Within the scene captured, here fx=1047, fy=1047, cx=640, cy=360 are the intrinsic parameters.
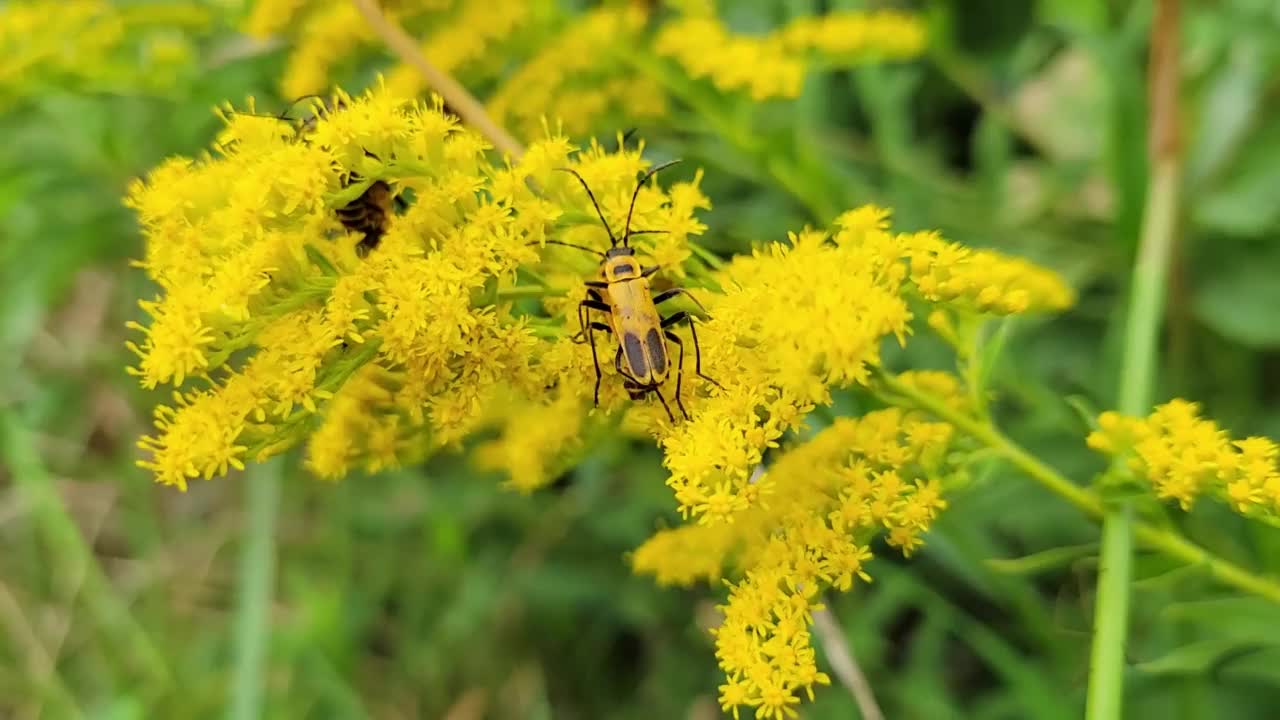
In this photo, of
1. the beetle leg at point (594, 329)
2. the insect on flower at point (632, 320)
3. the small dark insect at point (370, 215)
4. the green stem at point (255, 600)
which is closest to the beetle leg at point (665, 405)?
the insect on flower at point (632, 320)

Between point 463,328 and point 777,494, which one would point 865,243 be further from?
point 463,328

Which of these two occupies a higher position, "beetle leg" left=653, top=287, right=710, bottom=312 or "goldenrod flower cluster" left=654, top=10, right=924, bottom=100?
"goldenrod flower cluster" left=654, top=10, right=924, bottom=100

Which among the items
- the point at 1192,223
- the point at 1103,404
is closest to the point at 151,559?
the point at 1103,404

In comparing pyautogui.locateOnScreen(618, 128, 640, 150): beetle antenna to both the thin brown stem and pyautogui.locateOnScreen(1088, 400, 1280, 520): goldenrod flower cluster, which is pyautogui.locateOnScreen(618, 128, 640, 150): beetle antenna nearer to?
the thin brown stem

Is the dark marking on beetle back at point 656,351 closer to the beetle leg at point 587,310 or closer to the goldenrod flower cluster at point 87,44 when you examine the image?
the beetle leg at point 587,310

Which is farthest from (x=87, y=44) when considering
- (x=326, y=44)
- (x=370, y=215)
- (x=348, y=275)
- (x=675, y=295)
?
(x=675, y=295)

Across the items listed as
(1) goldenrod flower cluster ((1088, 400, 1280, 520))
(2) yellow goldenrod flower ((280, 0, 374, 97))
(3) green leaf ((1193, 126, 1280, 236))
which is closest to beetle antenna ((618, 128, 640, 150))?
Answer: (2) yellow goldenrod flower ((280, 0, 374, 97))

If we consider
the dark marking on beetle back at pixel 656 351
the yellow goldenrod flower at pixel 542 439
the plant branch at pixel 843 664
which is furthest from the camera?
the plant branch at pixel 843 664
